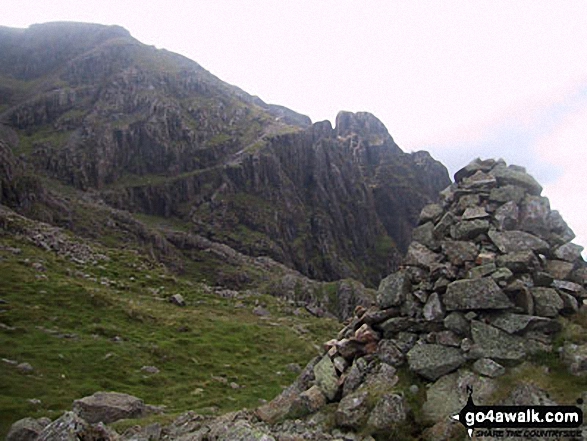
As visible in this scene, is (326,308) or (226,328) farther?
(326,308)

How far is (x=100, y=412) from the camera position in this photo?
24.5 meters

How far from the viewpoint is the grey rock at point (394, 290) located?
56.6ft

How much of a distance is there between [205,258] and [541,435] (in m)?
147

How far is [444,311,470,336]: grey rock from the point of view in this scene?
50.2ft

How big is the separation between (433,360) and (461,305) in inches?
88.3

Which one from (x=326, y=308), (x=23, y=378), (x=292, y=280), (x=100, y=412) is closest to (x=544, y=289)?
(x=100, y=412)

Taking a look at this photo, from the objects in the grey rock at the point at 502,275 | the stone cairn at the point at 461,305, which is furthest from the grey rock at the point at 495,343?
the grey rock at the point at 502,275

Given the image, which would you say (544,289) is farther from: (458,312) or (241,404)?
(241,404)

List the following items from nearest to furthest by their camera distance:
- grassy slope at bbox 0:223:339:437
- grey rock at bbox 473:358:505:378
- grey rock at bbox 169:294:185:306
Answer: grey rock at bbox 473:358:505:378
grassy slope at bbox 0:223:339:437
grey rock at bbox 169:294:185:306

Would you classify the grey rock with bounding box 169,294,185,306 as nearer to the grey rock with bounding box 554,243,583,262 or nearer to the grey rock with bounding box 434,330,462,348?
the grey rock with bounding box 434,330,462,348

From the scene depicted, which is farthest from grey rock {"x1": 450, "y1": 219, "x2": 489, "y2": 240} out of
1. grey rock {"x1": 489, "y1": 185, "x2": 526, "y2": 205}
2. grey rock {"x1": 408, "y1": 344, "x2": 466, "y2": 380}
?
grey rock {"x1": 408, "y1": 344, "x2": 466, "y2": 380}

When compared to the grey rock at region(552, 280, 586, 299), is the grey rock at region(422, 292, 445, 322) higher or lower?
lower

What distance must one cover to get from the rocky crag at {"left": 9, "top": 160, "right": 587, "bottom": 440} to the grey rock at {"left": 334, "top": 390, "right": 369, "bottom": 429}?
36 mm

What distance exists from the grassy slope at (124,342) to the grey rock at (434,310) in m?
18.6
